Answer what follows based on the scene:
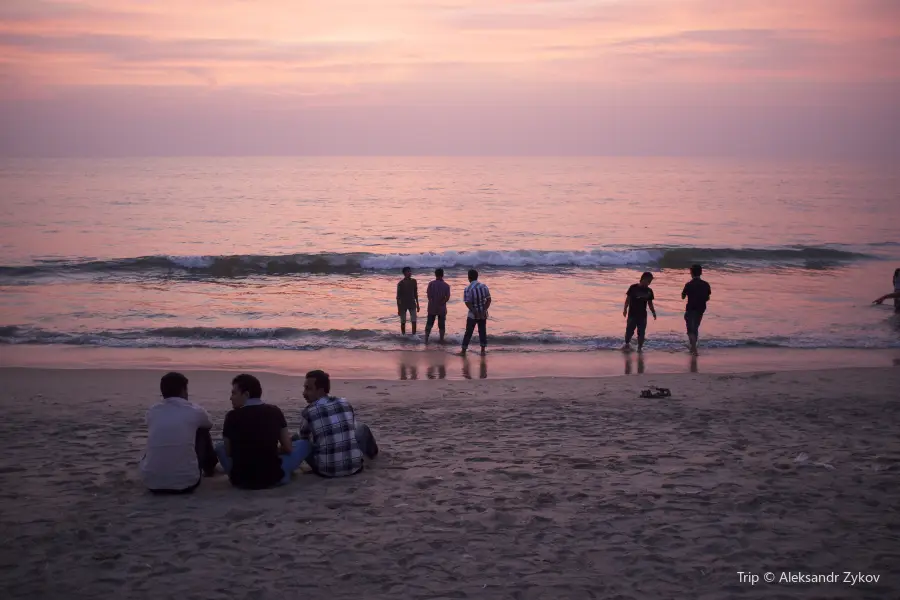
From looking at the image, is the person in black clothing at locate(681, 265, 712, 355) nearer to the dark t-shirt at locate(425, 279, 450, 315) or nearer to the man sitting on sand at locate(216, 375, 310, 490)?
→ the dark t-shirt at locate(425, 279, 450, 315)

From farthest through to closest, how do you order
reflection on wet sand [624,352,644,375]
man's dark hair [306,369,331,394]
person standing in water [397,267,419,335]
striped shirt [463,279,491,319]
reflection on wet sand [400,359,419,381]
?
person standing in water [397,267,419,335] → striped shirt [463,279,491,319] → reflection on wet sand [624,352,644,375] → reflection on wet sand [400,359,419,381] → man's dark hair [306,369,331,394]

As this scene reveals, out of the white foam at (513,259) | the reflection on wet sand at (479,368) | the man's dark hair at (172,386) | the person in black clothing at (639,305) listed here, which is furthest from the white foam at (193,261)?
the man's dark hair at (172,386)

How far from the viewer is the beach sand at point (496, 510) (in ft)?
17.0

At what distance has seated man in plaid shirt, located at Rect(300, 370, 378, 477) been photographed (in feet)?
23.2

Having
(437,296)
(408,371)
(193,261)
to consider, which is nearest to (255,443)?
(408,371)

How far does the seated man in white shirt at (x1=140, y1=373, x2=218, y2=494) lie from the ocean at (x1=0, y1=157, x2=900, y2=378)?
334 inches

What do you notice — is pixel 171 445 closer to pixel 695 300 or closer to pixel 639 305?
pixel 639 305

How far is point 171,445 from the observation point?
22.0 feet

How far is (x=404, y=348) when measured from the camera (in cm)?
1595

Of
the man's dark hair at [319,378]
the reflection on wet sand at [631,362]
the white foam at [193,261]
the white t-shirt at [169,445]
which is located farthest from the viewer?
the white foam at [193,261]

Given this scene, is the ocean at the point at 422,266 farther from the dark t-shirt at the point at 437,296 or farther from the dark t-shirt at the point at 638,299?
the dark t-shirt at the point at 638,299

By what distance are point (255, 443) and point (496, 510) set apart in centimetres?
212

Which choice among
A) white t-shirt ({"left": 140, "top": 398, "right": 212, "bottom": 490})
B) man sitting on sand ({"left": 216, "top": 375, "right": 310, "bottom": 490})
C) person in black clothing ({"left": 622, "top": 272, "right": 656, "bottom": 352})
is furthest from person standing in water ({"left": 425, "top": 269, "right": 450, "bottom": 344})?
white t-shirt ({"left": 140, "top": 398, "right": 212, "bottom": 490})

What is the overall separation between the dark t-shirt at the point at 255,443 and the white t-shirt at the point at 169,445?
33 centimetres
